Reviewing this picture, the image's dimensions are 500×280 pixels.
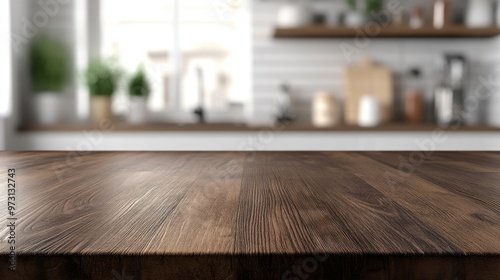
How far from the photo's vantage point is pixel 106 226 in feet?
1.77

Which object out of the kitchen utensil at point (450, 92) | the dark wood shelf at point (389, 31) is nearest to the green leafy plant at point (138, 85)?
the dark wood shelf at point (389, 31)

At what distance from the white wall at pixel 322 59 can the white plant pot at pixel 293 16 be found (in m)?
0.12

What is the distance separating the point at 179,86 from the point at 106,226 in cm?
306

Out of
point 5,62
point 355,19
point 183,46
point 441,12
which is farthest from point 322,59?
point 5,62

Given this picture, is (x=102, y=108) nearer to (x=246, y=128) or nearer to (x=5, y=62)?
(x=5, y=62)

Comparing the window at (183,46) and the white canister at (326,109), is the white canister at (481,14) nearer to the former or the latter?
the white canister at (326,109)

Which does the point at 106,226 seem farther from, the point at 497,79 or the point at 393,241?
the point at 497,79

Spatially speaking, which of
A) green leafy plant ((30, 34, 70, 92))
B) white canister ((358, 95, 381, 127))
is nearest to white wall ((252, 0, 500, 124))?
white canister ((358, 95, 381, 127))

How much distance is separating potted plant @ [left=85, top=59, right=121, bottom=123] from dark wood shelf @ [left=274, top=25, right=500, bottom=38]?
0.99 m

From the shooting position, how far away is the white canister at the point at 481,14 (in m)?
3.20

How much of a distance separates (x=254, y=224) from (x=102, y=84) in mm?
2873

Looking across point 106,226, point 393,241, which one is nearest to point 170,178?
point 106,226

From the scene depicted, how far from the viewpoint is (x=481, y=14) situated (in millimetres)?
3199

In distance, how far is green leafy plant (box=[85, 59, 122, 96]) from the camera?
323 cm
